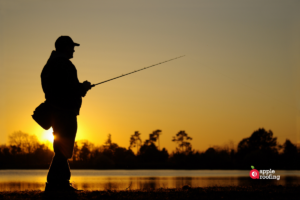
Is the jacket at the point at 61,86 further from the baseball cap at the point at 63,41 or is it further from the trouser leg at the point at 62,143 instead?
the baseball cap at the point at 63,41

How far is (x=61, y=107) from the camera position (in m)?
7.68

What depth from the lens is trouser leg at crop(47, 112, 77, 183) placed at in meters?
7.66

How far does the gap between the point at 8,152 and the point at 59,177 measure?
84.3 meters

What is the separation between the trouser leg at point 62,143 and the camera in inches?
301

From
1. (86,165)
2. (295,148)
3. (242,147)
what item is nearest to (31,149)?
(86,165)

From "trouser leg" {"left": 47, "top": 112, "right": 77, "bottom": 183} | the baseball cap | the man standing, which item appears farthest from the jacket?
the baseball cap

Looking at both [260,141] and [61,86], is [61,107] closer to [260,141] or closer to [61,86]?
[61,86]

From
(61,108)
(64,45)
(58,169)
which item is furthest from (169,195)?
(64,45)

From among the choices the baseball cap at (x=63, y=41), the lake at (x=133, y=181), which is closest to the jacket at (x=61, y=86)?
the baseball cap at (x=63, y=41)

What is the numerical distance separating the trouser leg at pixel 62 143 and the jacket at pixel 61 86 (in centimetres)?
20

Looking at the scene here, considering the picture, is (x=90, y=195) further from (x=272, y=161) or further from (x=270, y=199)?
(x=272, y=161)

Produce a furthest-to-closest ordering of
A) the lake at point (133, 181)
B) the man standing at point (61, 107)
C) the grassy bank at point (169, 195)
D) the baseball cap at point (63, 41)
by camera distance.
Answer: the lake at point (133, 181)
the baseball cap at point (63, 41)
the man standing at point (61, 107)
the grassy bank at point (169, 195)

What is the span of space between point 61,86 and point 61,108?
430 millimetres

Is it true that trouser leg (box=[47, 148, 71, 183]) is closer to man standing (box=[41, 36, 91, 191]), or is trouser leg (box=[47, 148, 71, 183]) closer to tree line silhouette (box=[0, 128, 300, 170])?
man standing (box=[41, 36, 91, 191])
